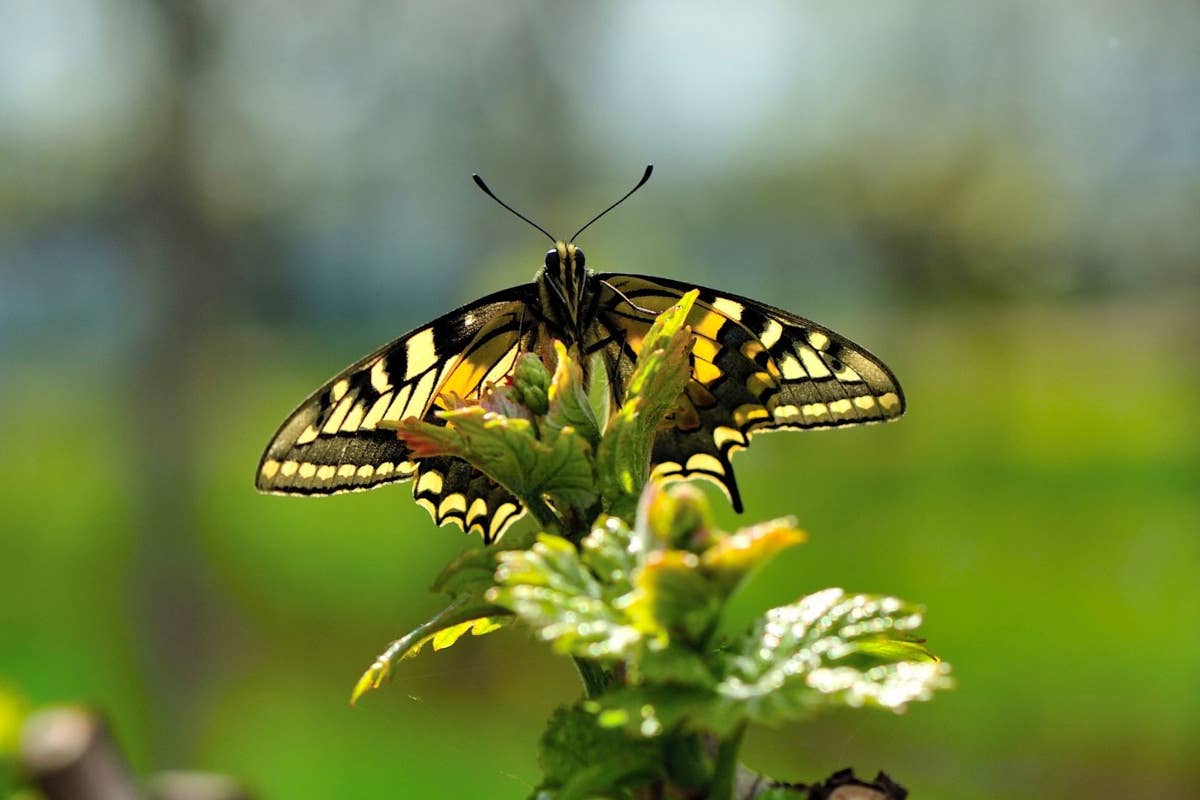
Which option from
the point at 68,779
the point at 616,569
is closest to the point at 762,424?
the point at 616,569

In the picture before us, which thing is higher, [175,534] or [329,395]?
[175,534]

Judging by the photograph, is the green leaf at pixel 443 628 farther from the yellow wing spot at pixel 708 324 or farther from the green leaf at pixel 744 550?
the yellow wing spot at pixel 708 324

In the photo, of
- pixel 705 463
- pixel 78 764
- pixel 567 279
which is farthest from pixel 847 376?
pixel 78 764

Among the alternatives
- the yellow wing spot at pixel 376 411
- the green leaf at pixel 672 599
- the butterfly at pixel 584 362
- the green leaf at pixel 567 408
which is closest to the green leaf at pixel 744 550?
the green leaf at pixel 672 599

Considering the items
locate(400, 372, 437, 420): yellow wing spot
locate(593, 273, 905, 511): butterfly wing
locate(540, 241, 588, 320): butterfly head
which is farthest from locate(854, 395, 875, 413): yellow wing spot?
locate(400, 372, 437, 420): yellow wing spot

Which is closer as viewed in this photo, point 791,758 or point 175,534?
point 791,758

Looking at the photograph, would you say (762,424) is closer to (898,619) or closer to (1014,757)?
(898,619)

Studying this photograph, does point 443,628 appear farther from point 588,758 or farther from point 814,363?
point 814,363

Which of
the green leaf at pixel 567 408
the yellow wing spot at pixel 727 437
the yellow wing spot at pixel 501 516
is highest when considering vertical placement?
the yellow wing spot at pixel 727 437
